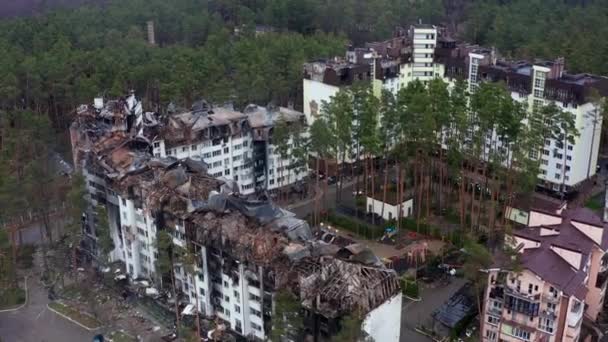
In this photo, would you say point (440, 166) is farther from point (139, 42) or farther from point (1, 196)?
point (139, 42)

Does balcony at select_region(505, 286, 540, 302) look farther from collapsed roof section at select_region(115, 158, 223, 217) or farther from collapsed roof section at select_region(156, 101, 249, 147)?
collapsed roof section at select_region(156, 101, 249, 147)

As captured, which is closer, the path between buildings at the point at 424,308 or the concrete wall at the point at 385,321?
the concrete wall at the point at 385,321

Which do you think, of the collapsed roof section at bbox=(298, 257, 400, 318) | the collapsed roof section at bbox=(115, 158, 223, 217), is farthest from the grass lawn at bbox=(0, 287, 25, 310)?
the collapsed roof section at bbox=(298, 257, 400, 318)

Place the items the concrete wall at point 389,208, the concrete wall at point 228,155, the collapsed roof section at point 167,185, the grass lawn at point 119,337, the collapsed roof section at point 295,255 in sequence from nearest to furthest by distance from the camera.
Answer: the collapsed roof section at point 295,255
the grass lawn at point 119,337
the collapsed roof section at point 167,185
the concrete wall at point 228,155
the concrete wall at point 389,208

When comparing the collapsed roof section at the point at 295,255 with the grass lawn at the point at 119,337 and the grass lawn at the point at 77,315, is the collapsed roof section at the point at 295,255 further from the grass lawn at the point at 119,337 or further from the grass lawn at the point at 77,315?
the grass lawn at the point at 77,315

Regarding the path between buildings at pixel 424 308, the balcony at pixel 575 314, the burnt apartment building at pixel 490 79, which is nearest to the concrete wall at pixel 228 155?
the burnt apartment building at pixel 490 79
